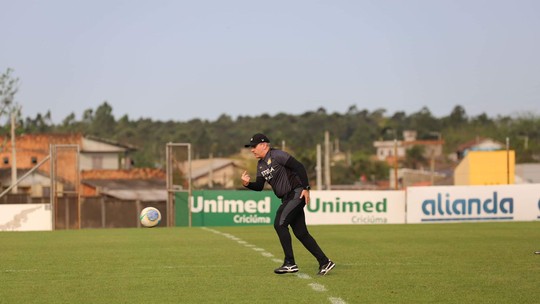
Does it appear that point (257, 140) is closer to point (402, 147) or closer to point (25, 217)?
point (25, 217)

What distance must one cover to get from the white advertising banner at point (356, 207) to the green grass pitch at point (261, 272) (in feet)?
43.9

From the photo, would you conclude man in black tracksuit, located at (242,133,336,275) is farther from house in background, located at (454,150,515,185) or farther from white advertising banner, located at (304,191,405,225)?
house in background, located at (454,150,515,185)

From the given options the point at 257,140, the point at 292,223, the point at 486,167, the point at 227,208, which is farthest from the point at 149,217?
the point at 486,167

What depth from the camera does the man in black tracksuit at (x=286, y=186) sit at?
1285 centimetres

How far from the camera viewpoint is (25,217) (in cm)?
3141

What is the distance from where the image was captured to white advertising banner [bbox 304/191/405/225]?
3453 cm

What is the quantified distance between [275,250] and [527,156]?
96172 mm

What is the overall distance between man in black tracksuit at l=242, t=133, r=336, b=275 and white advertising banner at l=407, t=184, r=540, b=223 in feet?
71.8

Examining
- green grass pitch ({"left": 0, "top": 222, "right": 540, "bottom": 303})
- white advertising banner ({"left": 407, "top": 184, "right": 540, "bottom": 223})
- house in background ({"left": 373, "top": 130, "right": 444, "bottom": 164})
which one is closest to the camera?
green grass pitch ({"left": 0, "top": 222, "right": 540, "bottom": 303})

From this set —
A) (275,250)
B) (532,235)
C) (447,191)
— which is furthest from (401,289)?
(447,191)

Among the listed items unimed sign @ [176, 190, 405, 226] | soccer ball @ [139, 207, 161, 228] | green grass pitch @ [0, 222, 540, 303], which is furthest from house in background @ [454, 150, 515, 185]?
soccer ball @ [139, 207, 161, 228]

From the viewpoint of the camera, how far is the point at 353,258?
51.2 ft

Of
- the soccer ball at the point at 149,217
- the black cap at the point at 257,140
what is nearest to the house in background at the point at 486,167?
the soccer ball at the point at 149,217

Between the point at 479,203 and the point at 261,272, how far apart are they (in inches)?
880
